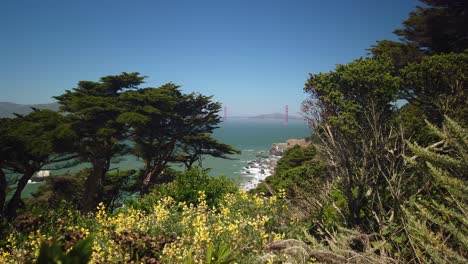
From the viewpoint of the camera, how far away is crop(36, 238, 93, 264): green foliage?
46.9 inches

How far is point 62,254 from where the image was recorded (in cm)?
128

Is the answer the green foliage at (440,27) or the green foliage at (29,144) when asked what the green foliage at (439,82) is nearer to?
the green foliage at (440,27)

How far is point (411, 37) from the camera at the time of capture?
1411 centimetres

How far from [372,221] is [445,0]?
12898 mm

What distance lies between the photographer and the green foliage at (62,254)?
119 centimetres

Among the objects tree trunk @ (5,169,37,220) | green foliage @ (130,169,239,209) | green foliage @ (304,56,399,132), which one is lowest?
tree trunk @ (5,169,37,220)

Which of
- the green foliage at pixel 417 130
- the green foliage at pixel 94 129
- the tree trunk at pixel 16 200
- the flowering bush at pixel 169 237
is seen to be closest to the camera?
the flowering bush at pixel 169 237

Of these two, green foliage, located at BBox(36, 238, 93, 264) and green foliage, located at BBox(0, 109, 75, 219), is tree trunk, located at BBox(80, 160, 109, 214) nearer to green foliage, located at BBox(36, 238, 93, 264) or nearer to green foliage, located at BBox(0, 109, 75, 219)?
green foliage, located at BBox(0, 109, 75, 219)

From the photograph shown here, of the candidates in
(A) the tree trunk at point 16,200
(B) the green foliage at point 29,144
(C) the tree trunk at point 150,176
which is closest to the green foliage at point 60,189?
(A) the tree trunk at point 16,200

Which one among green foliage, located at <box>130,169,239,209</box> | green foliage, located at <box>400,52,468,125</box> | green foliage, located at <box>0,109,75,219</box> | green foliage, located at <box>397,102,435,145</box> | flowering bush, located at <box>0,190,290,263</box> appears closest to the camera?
flowering bush, located at <box>0,190,290,263</box>

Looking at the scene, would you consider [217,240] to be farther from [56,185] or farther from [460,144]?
[56,185]

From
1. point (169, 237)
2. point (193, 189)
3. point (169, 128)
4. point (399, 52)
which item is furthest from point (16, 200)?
point (399, 52)

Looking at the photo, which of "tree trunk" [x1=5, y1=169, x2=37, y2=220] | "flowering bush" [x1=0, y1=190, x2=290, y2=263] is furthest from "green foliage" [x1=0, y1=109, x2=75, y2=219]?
"flowering bush" [x1=0, y1=190, x2=290, y2=263]

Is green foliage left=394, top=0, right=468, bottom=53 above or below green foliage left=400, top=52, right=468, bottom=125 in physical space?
above
